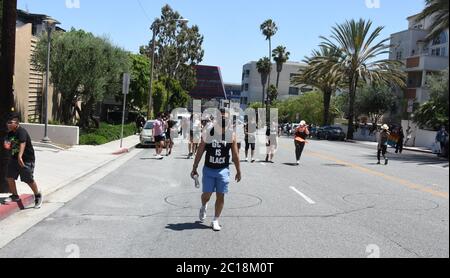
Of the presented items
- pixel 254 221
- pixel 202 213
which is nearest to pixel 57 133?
pixel 202 213

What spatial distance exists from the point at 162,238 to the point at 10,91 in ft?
16.5

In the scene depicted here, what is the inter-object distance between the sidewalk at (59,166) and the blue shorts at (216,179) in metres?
3.46

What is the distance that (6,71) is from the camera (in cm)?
1070

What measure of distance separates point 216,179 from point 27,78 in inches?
887

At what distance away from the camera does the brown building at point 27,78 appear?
2690 cm

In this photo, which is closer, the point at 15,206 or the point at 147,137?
the point at 15,206

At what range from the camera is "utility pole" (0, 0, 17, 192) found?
10.6 metres

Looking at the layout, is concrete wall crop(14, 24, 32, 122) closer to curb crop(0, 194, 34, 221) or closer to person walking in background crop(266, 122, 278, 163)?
person walking in background crop(266, 122, 278, 163)

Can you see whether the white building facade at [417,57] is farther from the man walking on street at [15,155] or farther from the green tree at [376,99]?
the man walking on street at [15,155]

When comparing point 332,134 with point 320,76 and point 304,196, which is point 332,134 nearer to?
point 320,76

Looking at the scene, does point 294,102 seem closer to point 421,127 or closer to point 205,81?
point 421,127

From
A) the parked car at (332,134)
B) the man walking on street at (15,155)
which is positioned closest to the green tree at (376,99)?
the parked car at (332,134)

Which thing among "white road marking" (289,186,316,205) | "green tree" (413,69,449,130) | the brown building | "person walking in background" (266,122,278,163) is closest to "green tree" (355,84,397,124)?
"green tree" (413,69,449,130)

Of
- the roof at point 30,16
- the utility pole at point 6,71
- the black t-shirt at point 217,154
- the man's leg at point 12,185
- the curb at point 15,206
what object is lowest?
the curb at point 15,206
